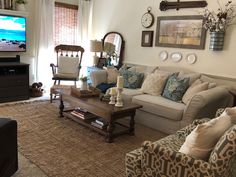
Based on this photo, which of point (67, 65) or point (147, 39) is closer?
point (147, 39)

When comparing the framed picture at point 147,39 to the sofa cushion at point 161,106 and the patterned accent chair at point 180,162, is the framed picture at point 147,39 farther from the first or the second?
the patterned accent chair at point 180,162

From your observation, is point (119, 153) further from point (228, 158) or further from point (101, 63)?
point (101, 63)

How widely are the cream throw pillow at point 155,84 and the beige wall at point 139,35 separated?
24.2 inches

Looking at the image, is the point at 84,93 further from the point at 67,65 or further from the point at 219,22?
the point at 219,22

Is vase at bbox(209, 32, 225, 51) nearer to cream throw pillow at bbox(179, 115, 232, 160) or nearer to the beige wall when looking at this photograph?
the beige wall

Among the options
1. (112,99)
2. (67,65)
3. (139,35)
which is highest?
(139,35)

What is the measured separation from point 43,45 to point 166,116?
346cm

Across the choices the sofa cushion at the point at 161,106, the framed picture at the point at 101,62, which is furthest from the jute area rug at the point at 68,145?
the framed picture at the point at 101,62

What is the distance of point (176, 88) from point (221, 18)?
4.38ft

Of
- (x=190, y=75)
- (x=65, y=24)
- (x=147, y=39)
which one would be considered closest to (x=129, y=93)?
(x=190, y=75)

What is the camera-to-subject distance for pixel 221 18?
369 cm

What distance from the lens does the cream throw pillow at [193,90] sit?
3.46 meters

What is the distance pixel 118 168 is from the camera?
8.18 ft

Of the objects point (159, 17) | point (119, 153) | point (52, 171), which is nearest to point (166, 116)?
point (119, 153)
